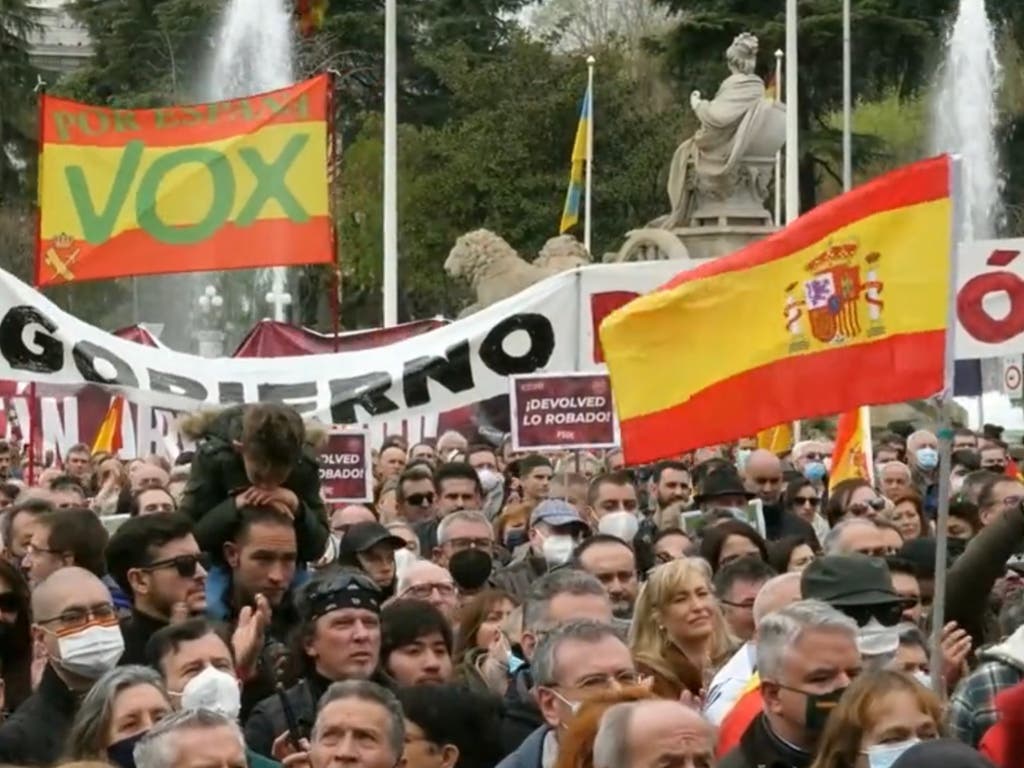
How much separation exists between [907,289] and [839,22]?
37.0 m

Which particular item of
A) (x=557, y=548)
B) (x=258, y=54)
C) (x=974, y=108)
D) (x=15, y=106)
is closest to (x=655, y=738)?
(x=557, y=548)

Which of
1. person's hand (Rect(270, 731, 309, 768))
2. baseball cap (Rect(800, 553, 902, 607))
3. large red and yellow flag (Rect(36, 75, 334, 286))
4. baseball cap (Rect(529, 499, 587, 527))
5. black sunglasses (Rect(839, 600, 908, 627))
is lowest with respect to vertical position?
person's hand (Rect(270, 731, 309, 768))

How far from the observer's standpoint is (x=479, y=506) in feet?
44.0

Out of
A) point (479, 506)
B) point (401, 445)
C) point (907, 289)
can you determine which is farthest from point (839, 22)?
point (907, 289)

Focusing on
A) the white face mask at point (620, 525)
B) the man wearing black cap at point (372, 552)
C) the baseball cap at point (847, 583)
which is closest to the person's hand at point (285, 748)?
the baseball cap at point (847, 583)

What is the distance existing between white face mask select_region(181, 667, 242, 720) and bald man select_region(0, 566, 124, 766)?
0.32 meters

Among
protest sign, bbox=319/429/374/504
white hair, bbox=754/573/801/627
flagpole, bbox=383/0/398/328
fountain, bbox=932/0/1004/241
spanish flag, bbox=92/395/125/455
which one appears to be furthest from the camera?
fountain, bbox=932/0/1004/241

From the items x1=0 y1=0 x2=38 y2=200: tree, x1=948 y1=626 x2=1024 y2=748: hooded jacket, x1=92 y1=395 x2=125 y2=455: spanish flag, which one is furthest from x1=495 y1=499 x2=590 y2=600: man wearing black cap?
x1=0 y1=0 x2=38 y2=200: tree

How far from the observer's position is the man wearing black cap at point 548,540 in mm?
11031

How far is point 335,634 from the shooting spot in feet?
26.1

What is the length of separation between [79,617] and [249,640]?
559 millimetres

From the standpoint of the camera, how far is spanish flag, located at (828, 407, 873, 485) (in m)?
14.9

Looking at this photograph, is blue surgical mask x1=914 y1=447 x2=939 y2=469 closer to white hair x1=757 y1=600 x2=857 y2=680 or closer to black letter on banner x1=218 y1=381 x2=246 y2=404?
black letter on banner x1=218 y1=381 x2=246 y2=404

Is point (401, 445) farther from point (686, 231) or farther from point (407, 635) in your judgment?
point (686, 231)
